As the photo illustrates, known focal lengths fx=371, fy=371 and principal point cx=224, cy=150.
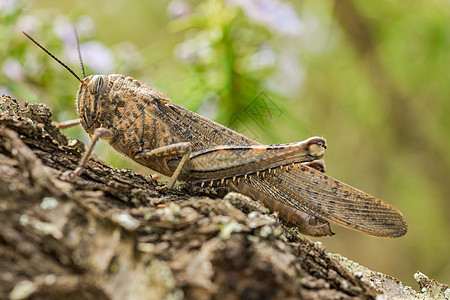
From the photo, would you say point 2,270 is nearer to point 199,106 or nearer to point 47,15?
point 199,106

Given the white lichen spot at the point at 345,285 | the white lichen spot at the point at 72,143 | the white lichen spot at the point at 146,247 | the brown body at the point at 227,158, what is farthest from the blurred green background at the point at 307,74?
the white lichen spot at the point at 146,247

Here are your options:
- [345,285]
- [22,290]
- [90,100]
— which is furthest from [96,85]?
[345,285]

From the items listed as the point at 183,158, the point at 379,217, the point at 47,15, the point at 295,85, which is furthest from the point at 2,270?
the point at 295,85

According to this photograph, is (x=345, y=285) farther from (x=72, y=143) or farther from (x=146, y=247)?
(x=72, y=143)

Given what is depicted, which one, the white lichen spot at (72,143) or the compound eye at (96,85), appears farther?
the compound eye at (96,85)

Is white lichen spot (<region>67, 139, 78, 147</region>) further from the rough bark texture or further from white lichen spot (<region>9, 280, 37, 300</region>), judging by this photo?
white lichen spot (<region>9, 280, 37, 300</region>)

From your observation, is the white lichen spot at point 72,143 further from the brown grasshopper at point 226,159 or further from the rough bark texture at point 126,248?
the rough bark texture at point 126,248
